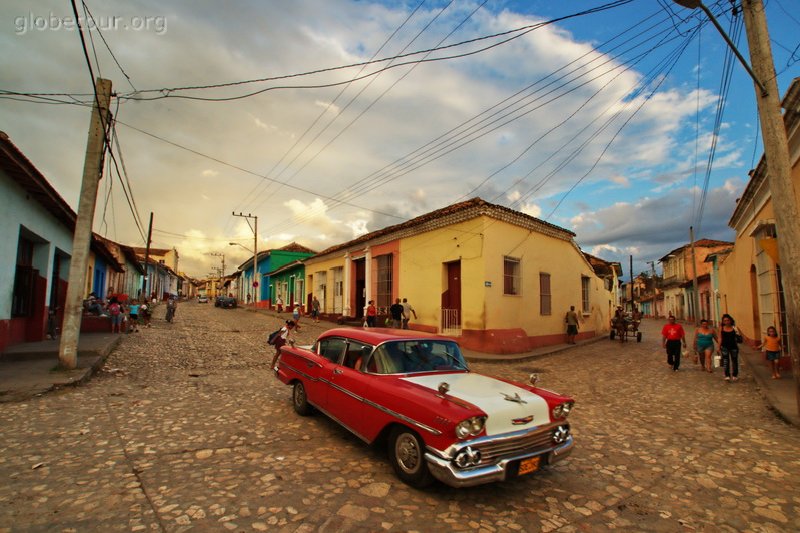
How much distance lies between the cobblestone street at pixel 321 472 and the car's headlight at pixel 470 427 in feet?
2.06

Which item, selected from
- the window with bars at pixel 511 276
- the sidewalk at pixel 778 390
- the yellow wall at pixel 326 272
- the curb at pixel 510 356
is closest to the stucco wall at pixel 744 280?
the sidewalk at pixel 778 390

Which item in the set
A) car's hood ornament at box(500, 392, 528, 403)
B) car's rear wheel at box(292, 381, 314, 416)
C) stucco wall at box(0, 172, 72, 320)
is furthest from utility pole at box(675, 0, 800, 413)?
stucco wall at box(0, 172, 72, 320)

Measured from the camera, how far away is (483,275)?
43.2ft

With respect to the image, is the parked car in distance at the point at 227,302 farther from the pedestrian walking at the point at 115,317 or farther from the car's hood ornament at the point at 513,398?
the car's hood ornament at the point at 513,398

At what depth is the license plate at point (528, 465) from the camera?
339 cm

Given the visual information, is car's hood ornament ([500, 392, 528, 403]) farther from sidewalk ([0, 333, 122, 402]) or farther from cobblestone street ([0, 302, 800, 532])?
sidewalk ([0, 333, 122, 402])

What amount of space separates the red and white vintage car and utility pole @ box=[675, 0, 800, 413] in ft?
14.7

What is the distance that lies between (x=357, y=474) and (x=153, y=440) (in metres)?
2.49

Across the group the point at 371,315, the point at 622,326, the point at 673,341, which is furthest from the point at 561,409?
the point at 622,326

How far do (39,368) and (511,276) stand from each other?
41.9ft

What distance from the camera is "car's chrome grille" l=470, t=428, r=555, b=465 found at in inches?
129

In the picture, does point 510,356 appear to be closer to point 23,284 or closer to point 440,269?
point 440,269

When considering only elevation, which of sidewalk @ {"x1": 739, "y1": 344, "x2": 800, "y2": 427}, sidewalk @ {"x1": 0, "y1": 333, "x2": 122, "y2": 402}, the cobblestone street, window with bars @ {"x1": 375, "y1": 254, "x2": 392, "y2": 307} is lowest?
the cobblestone street

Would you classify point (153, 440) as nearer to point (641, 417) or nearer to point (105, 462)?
point (105, 462)
